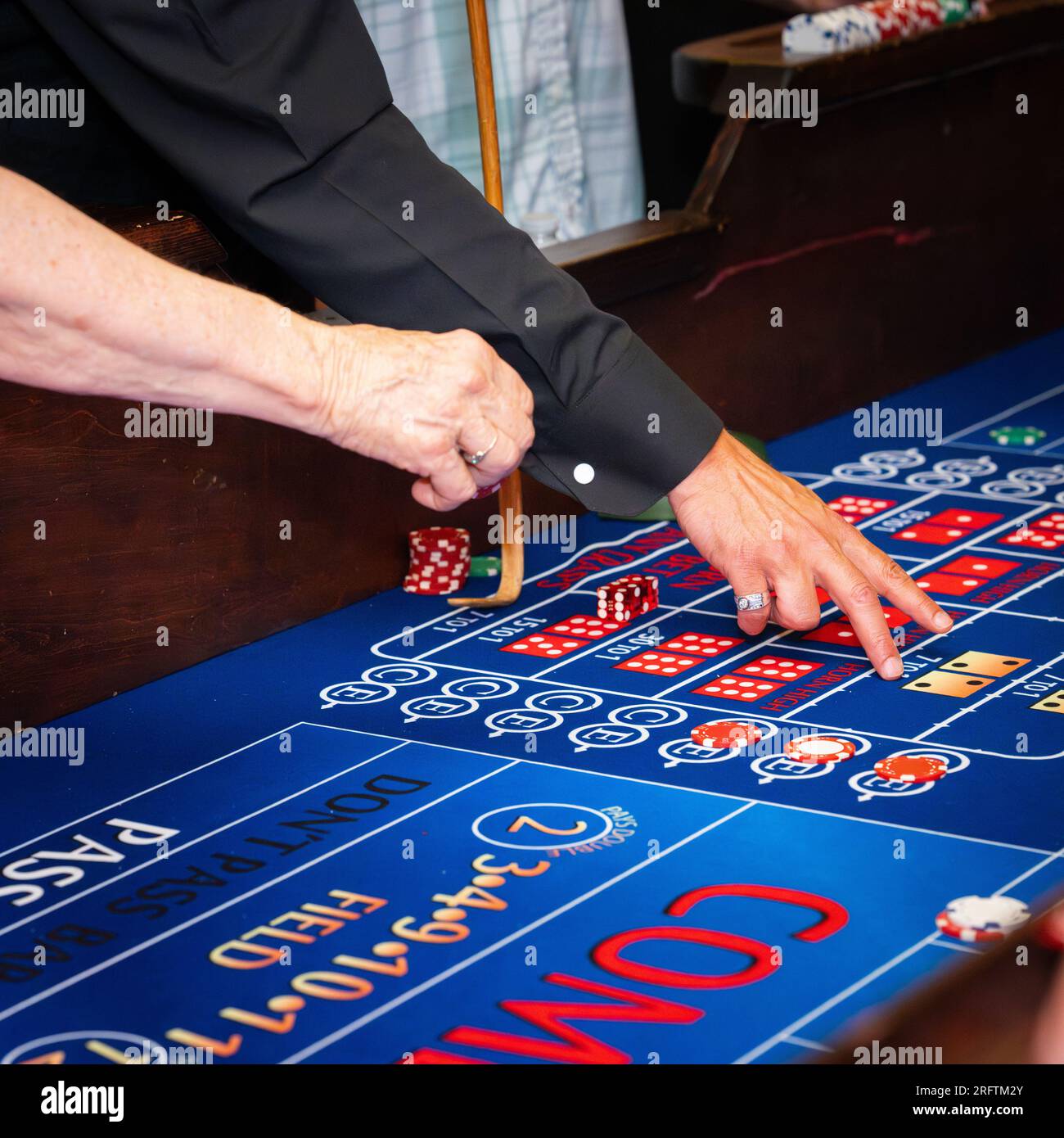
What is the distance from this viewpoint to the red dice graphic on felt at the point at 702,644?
216 cm

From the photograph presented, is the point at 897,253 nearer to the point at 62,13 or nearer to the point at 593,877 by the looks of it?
the point at 62,13

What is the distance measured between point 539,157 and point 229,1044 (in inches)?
119

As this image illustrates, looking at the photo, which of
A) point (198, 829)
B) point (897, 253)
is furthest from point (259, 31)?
point (897, 253)

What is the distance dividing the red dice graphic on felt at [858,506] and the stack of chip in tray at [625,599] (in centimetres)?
47

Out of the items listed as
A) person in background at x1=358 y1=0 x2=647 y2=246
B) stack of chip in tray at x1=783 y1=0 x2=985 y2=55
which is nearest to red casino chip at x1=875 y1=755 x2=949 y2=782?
stack of chip in tray at x1=783 y1=0 x2=985 y2=55

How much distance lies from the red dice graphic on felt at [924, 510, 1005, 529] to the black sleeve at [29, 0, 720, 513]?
656mm

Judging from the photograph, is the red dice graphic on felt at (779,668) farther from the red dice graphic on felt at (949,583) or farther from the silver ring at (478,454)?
the silver ring at (478,454)

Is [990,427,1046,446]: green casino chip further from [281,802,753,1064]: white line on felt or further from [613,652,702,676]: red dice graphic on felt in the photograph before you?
[281,802,753,1064]: white line on felt

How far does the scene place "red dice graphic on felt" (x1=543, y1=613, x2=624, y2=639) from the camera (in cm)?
224

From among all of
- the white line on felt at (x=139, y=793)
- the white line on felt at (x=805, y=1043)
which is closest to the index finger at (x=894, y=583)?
the white line on felt at (x=139, y=793)

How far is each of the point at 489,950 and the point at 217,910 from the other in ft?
0.87

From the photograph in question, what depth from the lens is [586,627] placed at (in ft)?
7.41

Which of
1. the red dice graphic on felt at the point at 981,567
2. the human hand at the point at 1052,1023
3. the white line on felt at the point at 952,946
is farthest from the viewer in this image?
the red dice graphic on felt at the point at 981,567

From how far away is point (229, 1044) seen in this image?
4.34 ft
